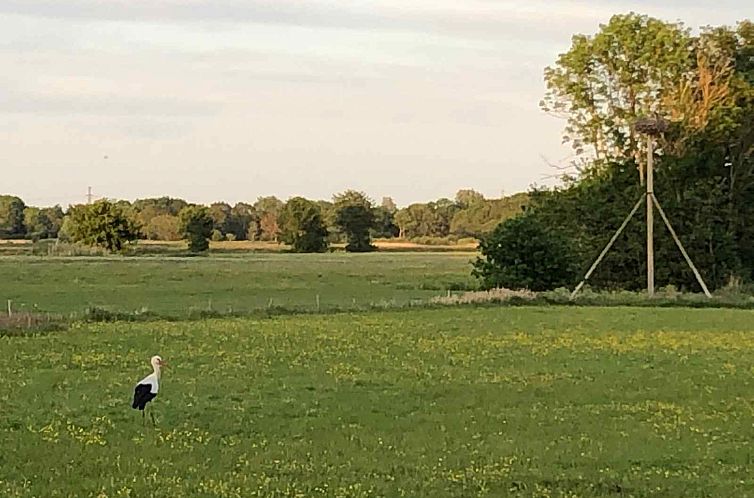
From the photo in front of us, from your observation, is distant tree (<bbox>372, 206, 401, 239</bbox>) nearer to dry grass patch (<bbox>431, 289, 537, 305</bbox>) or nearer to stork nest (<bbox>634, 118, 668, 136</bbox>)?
stork nest (<bbox>634, 118, 668, 136</bbox>)

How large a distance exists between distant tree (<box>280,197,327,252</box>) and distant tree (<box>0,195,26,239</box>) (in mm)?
49011


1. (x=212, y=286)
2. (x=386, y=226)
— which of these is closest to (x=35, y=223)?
(x=386, y=226)

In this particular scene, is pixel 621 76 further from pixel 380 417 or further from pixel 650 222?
pixel 380 417

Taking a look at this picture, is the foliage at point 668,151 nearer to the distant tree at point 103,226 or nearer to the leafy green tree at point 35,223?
the distant tree at point 103,226

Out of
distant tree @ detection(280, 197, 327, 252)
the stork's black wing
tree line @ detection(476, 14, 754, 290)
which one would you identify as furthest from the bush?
distant tree @ detection(280, 197, 327, 252)

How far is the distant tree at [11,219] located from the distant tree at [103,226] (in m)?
57.9

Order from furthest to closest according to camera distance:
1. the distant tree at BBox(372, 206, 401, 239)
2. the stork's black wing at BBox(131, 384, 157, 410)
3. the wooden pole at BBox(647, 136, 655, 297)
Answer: the distant tree at BBox(372, 206, 401, 239) < the wooden pole at BBox(647, 136, 655, 297) < the stork's black wing at BBox(131, 384, 157, 410)

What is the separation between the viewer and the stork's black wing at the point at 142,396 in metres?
15.2

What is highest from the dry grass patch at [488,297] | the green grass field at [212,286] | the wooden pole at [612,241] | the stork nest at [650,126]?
the stork nest at [650,126]

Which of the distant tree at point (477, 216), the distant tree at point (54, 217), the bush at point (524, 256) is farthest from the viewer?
the distant tree at point (54, 217)

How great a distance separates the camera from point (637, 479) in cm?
1148

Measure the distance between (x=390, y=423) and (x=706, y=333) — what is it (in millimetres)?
20618

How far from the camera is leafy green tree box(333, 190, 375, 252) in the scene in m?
174

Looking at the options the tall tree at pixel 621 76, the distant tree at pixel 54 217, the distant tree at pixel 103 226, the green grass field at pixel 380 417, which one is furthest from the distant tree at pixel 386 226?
the green grass field at pixel 380 417
